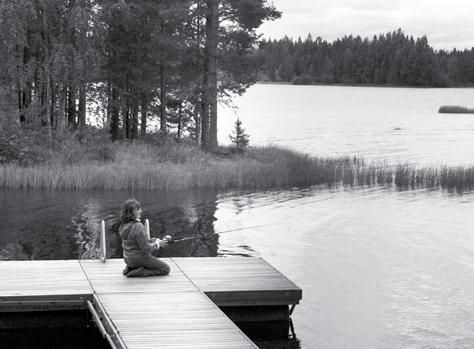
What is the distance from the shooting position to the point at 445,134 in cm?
8050

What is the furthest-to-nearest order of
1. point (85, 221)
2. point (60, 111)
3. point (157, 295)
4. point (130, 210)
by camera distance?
point (60, 111)
point (85, 221)
point (130, 210)
point (157, 295)

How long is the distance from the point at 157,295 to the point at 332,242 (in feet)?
35.6

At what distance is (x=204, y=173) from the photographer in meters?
35.0

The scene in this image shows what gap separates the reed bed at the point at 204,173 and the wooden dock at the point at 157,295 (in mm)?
15728

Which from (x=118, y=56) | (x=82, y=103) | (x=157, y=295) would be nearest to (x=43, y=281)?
(x=157, y=295)

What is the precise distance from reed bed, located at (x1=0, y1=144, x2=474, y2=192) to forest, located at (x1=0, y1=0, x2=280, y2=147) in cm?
344

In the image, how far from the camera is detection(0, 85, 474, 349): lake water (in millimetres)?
16312

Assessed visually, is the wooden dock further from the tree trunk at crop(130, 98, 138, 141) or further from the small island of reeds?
the small island of reeds

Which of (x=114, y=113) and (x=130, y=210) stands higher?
(x=114, y=113)

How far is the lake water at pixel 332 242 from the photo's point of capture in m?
16.3

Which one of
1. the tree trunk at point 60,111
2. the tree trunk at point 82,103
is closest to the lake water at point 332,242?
the tree trunk at point 60,111

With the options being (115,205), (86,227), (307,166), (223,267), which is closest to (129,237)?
(223,267)

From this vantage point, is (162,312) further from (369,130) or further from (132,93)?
(369,130)

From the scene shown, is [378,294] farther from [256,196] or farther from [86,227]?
[256,196]
